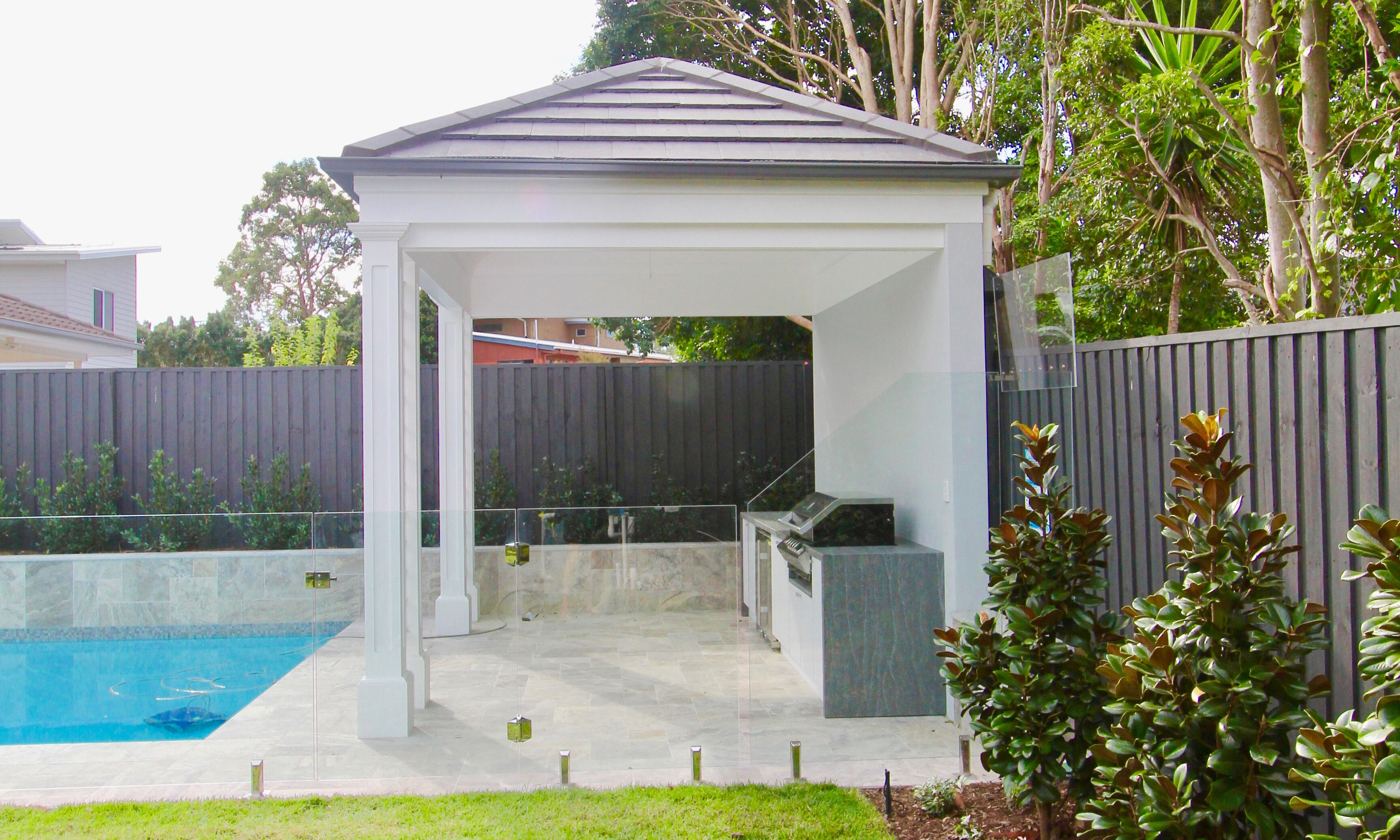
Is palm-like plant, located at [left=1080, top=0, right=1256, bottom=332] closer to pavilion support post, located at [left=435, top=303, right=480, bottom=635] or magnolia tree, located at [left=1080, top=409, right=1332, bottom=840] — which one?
Answer: magnolia tree, located at [left=1080, top=409, right=1332, bottom=840]

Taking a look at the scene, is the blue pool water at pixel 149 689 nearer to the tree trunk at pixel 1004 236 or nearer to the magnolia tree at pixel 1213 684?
the magnolia tree at pixel 1213 684

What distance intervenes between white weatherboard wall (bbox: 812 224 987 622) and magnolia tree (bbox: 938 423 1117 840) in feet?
4.27

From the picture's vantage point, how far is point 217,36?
14.3 meters

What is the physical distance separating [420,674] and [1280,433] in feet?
13.8

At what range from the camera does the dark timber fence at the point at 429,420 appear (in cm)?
938

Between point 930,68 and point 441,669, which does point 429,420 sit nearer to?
point 441,669

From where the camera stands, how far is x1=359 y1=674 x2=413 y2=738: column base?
4695 mm

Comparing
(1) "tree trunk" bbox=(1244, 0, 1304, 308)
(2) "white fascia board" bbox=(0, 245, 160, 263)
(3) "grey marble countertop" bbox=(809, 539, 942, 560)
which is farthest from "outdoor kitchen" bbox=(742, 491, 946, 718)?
(2) "white fascia board" bbox=(0, 245, 160, 263)

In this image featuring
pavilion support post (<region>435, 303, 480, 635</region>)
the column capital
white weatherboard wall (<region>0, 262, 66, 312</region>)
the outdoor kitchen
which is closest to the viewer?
the column capital

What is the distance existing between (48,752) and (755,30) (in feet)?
38.2

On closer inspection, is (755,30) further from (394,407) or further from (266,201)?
(266,201)

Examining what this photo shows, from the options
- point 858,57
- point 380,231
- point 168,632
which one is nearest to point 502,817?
point 168,632

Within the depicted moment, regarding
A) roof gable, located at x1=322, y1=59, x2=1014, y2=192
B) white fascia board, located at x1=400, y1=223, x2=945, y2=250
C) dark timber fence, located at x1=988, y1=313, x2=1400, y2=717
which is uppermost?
roof gable, located at x1=322, y1=59, x2=1014, y2=192

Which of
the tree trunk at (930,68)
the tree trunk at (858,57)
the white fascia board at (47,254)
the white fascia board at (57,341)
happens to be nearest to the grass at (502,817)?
the white fascia board at (57,341)
